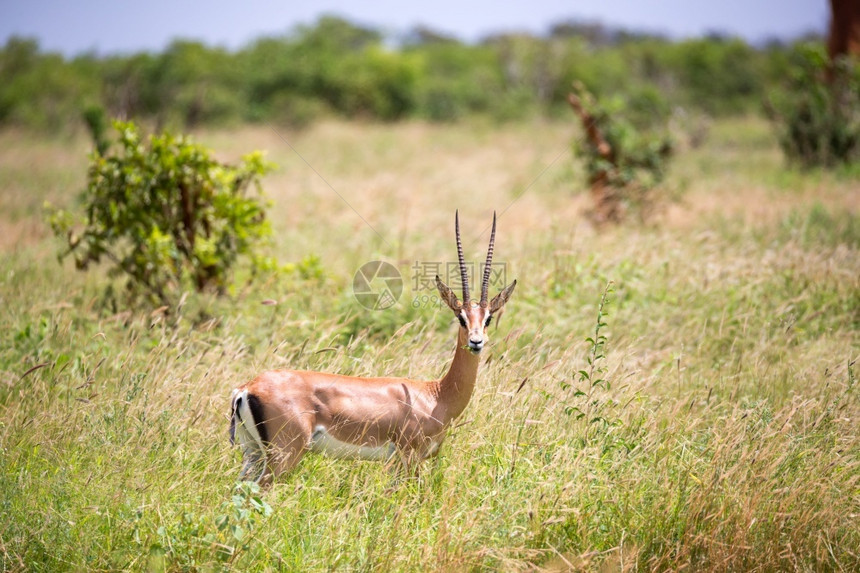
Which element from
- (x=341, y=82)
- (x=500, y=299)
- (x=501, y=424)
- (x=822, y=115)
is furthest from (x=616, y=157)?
(x=341, y=82)

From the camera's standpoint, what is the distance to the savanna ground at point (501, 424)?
11.1ft

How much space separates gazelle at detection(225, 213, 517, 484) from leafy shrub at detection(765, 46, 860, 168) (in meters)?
13.6

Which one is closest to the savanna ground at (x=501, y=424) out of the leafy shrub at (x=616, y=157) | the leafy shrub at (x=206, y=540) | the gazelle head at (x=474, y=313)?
the leafy shrub at (x=206, y=540)

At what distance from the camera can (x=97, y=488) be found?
3459 mm

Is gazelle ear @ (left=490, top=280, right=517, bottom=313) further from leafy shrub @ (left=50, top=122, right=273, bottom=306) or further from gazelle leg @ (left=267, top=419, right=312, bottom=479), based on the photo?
leafy shrub @ (left=50, top=122, right=273, bottom=306)

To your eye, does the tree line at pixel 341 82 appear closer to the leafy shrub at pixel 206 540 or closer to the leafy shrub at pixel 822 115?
the leafy shrub at pixel 822 115

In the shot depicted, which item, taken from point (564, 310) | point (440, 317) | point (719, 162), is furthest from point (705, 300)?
point (719, 162)

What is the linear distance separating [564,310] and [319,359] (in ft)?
7.52

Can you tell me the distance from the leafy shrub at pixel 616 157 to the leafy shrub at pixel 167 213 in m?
5.71

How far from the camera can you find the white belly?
376cm

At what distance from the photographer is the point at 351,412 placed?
3.76m

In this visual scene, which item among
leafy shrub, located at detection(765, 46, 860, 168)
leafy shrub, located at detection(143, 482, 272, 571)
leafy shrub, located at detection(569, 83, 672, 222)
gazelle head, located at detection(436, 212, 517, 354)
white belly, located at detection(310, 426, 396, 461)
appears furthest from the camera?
leafy shrub, located at detection(765, 46, 860, 168)

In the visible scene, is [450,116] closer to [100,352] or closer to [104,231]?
[104,231]

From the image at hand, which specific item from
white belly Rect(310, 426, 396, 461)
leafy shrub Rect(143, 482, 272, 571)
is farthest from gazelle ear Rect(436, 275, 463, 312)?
leafy shrub Rect(143, 482, 272, 571)
